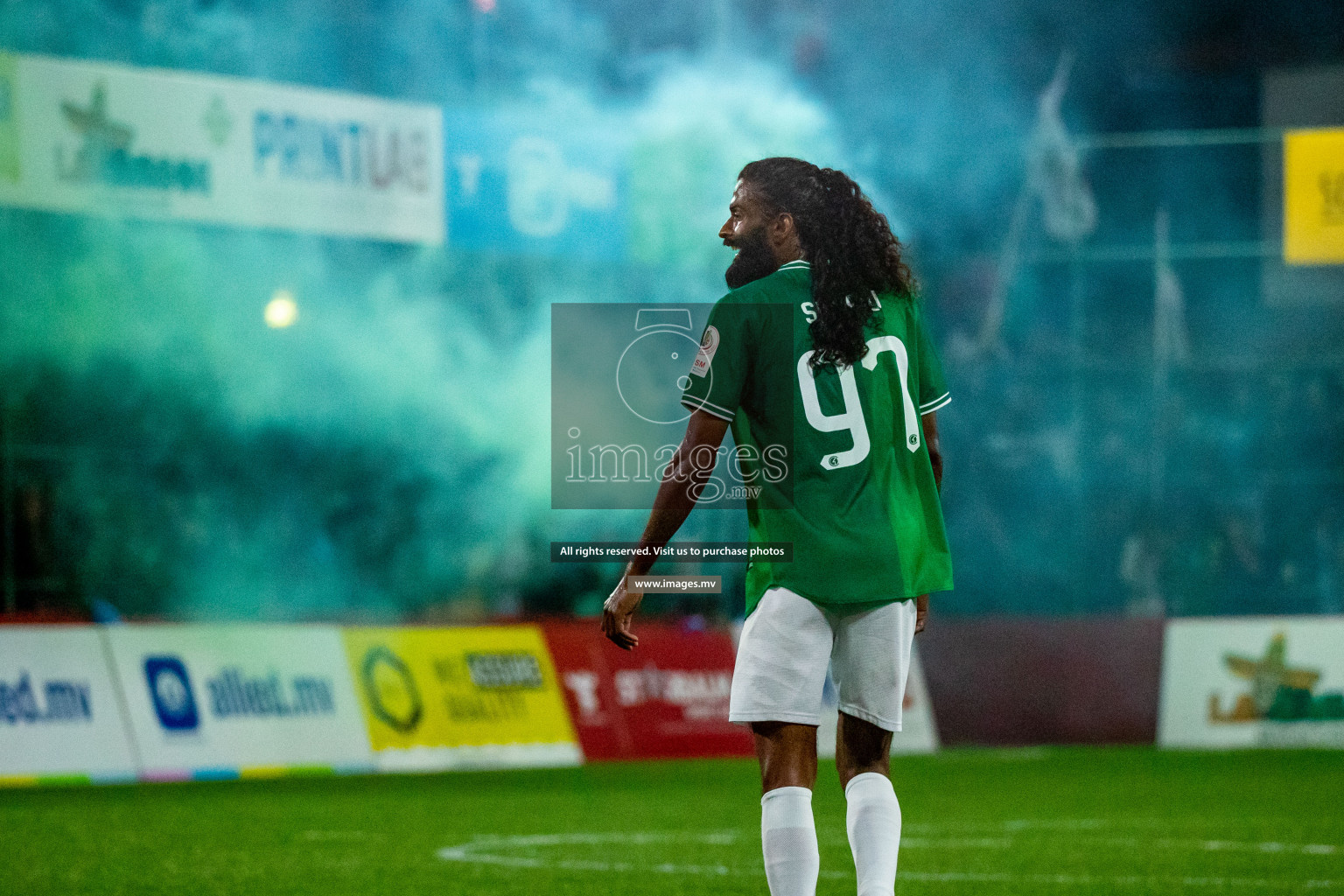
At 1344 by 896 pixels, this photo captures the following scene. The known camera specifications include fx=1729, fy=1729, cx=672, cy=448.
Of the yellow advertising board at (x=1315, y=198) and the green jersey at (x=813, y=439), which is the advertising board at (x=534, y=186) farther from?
the green jersey at (x=813, y=439)

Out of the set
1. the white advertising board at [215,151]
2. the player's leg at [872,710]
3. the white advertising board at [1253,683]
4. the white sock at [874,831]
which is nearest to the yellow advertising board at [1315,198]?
the white advertising board at [1253,683]

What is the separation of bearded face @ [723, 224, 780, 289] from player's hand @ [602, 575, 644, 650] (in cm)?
80

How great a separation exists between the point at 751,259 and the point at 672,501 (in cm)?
66

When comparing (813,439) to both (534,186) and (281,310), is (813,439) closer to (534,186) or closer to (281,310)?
(534,186)

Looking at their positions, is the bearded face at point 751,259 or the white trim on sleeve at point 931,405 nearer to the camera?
the bearded face at point 751,259

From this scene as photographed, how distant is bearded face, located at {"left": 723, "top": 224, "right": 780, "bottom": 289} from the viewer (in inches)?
169

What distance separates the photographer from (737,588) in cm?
1920

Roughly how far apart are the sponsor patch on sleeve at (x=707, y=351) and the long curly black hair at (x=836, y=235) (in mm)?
268

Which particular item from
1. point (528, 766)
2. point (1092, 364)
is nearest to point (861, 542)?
point (528, 766)

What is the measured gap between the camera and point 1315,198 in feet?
60.6

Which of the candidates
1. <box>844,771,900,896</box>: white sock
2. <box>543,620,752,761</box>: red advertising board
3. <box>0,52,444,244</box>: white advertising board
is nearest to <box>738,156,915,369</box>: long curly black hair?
<box>844,771,900,896</box>: white sock

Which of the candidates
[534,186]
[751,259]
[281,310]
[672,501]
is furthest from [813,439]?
[281,310]

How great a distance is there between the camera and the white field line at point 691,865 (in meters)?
6.84

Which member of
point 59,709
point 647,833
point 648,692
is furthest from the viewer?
point 648,692
